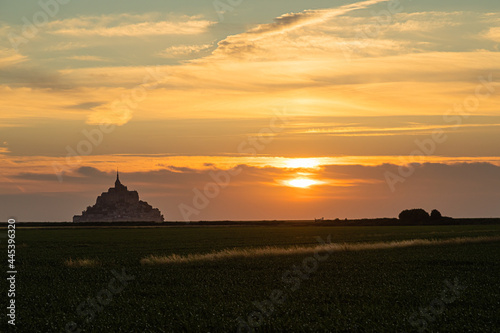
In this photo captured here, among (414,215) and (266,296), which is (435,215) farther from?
(266,296)

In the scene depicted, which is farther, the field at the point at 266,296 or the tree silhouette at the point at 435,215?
the tree silhouette at the point at 435,215

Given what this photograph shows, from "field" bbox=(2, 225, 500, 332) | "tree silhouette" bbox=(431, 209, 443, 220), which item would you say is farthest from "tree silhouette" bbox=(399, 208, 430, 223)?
"field" bbox=(2, 225, 500, 332)

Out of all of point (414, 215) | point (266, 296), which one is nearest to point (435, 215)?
point (414, 215)

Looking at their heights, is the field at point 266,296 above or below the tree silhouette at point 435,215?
below

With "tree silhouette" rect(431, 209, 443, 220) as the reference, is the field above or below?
below

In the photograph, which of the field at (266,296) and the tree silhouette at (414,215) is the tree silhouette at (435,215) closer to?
the tree silhouette at (414,215)

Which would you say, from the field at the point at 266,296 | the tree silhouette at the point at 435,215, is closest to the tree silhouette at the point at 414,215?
the tree silhouette at the point at 435,215

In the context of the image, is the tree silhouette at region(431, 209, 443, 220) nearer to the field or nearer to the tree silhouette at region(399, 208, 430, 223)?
the tree silhouette at region(399, 208, 430, 223)

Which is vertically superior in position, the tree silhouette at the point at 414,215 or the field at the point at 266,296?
the tree silhouette at the point at 414,215

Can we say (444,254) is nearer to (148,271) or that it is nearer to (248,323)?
(148,271)

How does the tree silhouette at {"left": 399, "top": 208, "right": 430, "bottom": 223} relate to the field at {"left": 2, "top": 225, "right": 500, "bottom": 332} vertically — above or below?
above

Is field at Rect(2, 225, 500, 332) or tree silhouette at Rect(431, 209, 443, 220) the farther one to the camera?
tree silhouette at Rect(431, 209, 443, 220)

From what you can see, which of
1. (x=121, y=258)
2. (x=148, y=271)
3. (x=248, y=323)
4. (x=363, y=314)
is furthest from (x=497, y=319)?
(x=121, y=258)

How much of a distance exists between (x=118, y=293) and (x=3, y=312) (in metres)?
6.37
